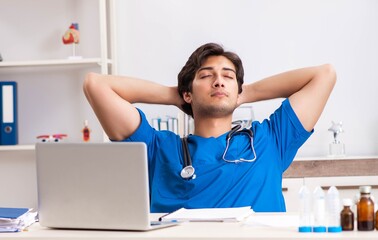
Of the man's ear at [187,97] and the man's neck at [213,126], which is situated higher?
the man's ear at [187,97]

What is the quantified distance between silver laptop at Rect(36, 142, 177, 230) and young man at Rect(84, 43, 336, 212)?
65 centimetres

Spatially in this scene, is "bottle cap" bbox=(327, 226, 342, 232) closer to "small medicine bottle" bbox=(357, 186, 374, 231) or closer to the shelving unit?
"small medicine bottle" bbox=(357, 186, 374, 231)

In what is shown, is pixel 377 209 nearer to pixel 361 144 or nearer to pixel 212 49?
pixel 212 49

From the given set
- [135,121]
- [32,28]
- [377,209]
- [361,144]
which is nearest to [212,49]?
[135,121]

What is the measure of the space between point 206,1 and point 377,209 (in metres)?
2.64

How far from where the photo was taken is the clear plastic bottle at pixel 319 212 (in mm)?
1817

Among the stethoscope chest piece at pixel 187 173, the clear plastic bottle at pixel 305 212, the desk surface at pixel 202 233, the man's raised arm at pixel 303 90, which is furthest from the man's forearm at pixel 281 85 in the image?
the clear plastic bottle at pixel 305 212

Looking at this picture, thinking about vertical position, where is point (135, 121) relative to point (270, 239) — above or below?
above

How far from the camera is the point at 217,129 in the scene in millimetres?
2924

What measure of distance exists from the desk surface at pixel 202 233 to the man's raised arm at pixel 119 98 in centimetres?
87

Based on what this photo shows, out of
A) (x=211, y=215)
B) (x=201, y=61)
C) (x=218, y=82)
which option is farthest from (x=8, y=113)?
(x=211, y=215)

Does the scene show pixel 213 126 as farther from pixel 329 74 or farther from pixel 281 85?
pixel 329 74

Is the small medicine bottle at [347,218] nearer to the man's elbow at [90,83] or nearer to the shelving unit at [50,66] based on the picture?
the man's elbow at [90,83]

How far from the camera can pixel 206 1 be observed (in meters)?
4.33
